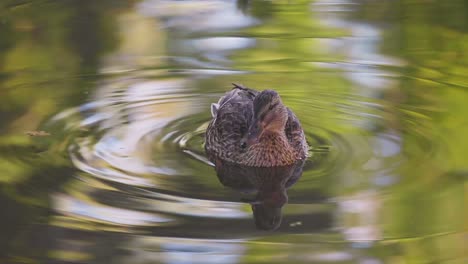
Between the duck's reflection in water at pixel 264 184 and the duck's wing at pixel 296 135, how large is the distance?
109 mm

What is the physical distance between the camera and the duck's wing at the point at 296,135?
7648 mm

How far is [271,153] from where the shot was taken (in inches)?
301

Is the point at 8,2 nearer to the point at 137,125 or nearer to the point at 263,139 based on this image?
the point at 137,125

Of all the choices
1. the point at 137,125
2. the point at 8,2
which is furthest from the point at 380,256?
the point at 8,2

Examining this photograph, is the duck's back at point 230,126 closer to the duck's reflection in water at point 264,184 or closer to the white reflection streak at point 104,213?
the duck's reflection in water at point 264,184

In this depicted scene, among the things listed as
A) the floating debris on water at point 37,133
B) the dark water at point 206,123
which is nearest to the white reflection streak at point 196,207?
the dark water at point 206,123

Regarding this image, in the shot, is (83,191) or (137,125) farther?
(137,125)

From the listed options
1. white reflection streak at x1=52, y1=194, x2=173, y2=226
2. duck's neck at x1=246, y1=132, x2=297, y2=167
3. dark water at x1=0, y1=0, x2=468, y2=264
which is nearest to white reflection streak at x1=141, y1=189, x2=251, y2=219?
dark water at x1=0, y1=0, x2=468, y2=264

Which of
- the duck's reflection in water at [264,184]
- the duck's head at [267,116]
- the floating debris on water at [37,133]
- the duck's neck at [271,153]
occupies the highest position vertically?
the duck's head at [267,116]

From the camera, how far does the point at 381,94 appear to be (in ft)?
29.3

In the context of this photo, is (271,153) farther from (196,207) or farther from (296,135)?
(196,207)

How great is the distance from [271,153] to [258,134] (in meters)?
0.17

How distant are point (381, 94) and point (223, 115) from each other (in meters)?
1.72

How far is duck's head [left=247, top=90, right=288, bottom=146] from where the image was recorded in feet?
24.7
